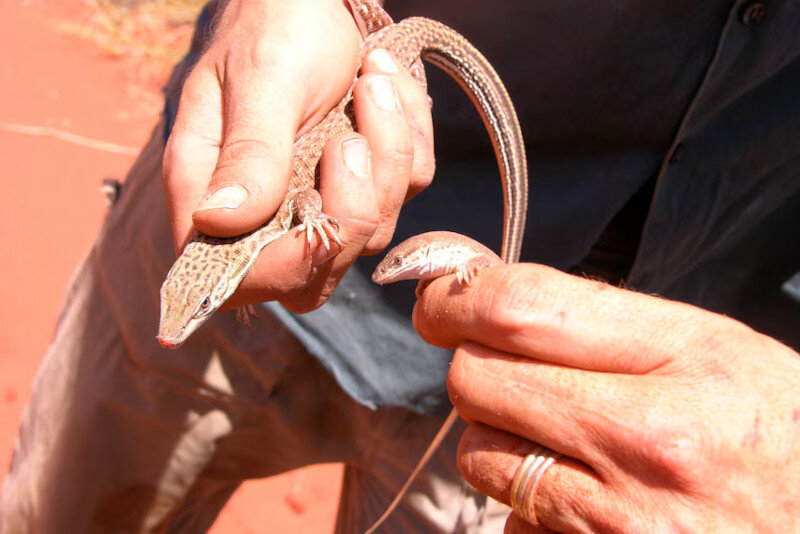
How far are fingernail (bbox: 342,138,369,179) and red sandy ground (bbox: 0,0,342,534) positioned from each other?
12.3 feet

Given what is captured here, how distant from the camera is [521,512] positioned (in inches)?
46.6

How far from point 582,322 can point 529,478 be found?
319 mm

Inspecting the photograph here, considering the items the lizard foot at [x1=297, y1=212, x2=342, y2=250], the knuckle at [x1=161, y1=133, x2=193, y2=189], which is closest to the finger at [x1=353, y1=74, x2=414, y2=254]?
the lizard foot at [x1=297, y1=212, x2=342, y2=250]

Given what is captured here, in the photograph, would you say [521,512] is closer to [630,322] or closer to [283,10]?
[630,322]

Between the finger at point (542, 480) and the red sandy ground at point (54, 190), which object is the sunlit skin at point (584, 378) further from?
the red sandy ground at point (54, 190)

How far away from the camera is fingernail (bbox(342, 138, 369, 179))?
1550 mm

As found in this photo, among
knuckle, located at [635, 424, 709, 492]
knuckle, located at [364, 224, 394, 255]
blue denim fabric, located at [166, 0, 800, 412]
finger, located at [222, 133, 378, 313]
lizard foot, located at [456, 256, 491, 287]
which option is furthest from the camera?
blue denim fabric, located at [166, 0, 800, 412]

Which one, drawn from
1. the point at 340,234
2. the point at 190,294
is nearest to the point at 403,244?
the point at 340,234

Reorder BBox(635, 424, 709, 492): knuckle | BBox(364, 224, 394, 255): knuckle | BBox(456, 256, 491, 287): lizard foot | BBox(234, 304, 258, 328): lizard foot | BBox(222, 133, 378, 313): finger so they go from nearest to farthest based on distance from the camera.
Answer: BBox(635, 424, 709, 492): knuckle, BBox(456, 256, 491, 287): lizard foot, BBox(222, 133, 378, 313): finger, BBox(364, 224, 394, 255): knuckle, BBox(234, 304, 258, 328): lizard foot

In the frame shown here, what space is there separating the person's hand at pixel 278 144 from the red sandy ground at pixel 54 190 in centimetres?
349

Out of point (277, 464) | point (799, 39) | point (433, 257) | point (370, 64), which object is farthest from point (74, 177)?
point (799, 39)

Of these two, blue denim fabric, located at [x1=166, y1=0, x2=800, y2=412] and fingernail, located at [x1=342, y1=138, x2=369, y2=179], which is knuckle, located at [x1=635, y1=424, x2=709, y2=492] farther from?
blue denim fabric, located at [x1=166, y1=0, x2=800, y2=412]

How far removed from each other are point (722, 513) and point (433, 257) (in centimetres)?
77

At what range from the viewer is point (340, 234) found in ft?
5.12
